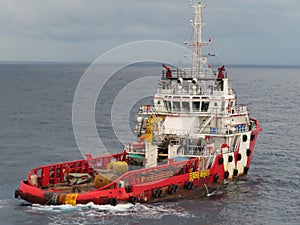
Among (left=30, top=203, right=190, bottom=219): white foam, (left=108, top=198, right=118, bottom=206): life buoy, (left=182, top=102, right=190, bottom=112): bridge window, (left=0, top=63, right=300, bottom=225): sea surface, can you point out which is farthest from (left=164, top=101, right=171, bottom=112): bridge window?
(left=108, top=198, right=118, bottom=206): life buoy

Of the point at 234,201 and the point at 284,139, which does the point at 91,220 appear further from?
the point at 284,139

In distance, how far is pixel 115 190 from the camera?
30.1m

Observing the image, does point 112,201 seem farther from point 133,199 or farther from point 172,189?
point 172,189

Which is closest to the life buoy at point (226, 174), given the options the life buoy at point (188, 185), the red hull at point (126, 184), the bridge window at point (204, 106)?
the red hull at point (126, 184)

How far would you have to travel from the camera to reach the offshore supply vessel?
101 feet

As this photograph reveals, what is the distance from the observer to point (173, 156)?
1395 inches

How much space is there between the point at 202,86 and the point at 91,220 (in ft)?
48.2

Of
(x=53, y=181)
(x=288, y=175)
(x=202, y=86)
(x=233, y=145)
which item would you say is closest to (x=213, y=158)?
(x=233, y=145)

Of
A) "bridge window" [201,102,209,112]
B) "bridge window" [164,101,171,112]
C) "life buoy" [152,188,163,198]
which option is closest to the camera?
"life buoy" [152,188,163,198]

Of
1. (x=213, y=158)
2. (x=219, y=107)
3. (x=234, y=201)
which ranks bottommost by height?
(x=234, y=201)

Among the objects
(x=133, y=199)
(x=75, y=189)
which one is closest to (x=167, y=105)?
(x=133, y=199)

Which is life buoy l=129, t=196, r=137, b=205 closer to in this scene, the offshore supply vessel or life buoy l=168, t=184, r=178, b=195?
the offshore supply vessel

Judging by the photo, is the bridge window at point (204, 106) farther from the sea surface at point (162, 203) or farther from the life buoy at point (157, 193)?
the life buoy at point (157, 193)

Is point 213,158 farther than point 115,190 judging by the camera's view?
Yes
